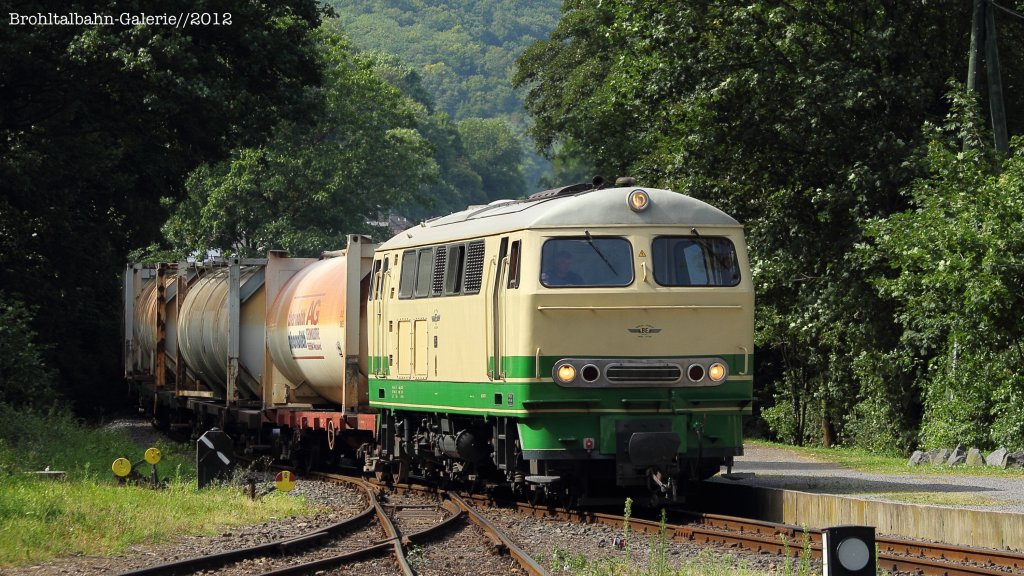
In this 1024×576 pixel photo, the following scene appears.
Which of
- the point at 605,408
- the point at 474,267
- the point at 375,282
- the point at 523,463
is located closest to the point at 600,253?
the point at 605,408

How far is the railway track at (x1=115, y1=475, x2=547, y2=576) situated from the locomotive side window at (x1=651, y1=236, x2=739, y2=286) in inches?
129

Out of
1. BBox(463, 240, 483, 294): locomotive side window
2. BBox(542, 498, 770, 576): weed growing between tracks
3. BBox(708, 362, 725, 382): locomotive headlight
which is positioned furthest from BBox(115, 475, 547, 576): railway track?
BBox(708, 362, 725, 382): locomotive headlight

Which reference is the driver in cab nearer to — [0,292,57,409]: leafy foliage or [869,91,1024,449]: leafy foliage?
[869,91,1024,449]: leafy foliage

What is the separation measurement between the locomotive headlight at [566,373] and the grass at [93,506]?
3767 millimetres

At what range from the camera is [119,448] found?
2312 cm

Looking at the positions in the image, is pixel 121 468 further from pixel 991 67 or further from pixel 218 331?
pixel 991 67

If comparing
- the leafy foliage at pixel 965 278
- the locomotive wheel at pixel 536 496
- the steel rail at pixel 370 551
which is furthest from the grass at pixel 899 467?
the steel rail at pixel 370 551

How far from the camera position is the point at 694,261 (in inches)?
591

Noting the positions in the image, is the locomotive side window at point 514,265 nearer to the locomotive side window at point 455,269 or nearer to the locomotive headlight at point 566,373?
the locomotive headlight at point 566,373

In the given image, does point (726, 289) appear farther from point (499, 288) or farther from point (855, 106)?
point (855, 106)

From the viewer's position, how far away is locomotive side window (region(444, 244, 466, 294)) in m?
16.2

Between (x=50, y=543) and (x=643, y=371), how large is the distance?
19.8 feet

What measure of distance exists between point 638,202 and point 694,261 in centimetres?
87

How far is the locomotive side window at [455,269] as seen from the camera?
16203 millimetres
